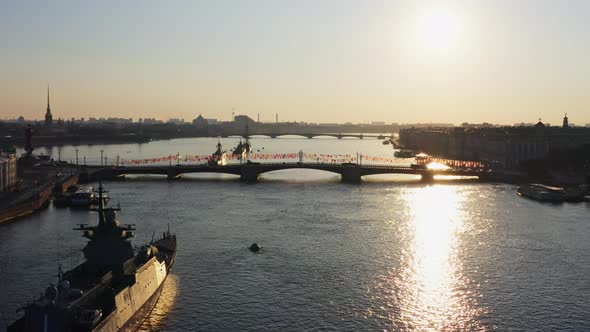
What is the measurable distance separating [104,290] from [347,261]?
17.1 meters

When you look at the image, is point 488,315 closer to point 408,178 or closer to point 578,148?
point 408,178

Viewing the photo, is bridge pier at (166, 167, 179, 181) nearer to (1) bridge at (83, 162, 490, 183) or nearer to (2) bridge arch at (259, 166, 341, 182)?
(1) bridge at (83, 162, 490, 183)

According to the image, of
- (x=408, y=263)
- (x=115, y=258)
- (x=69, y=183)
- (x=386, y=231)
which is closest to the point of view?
(x=115, y=258)

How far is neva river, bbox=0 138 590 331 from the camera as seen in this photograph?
91.6 feet

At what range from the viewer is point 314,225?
49.6 m

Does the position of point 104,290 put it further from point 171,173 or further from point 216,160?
point 216,160

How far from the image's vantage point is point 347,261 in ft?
123

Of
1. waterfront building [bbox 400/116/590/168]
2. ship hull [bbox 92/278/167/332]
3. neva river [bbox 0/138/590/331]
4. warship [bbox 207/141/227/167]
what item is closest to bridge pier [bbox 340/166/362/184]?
neva river [bbox 0/138/590/331]

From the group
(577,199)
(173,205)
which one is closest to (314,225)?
(173,205)

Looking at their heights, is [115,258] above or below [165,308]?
above

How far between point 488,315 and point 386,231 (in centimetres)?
1935

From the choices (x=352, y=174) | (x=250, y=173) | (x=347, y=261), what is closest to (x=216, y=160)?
(x=250, y=173)

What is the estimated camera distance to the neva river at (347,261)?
27922 mm

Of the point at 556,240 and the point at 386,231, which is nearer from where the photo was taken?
the point at 556,240
